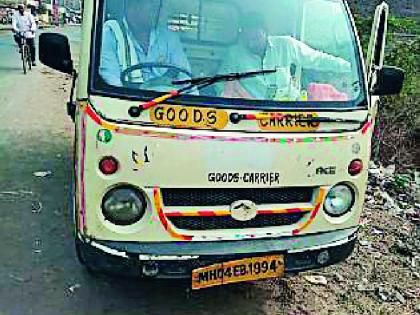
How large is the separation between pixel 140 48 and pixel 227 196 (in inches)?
45.7

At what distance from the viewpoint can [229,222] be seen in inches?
144

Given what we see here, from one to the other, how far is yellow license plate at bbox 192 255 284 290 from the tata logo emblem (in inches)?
10.2

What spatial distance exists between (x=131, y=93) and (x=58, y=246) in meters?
2.07

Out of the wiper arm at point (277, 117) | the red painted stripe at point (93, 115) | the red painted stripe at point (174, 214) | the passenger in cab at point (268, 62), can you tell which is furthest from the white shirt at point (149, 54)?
the red painted stripe at point (174, 214)

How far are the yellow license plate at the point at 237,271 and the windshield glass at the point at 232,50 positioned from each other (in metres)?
1.00

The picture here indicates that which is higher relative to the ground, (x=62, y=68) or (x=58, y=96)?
(x=62, y=68)

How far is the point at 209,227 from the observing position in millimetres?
3619

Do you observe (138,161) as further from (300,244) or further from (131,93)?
(300,244)

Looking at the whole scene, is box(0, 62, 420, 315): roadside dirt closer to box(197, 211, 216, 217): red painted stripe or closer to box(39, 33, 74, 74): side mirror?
box(197, 211, 216, 217): red painted stripe

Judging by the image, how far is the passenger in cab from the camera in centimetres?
379

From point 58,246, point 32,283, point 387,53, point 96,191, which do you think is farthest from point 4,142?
point 387,53

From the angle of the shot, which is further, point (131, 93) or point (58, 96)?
point (58, 96)

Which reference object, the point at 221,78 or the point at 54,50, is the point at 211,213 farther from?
the point at 54,50

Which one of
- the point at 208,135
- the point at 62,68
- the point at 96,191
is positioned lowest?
the point at 96,191
